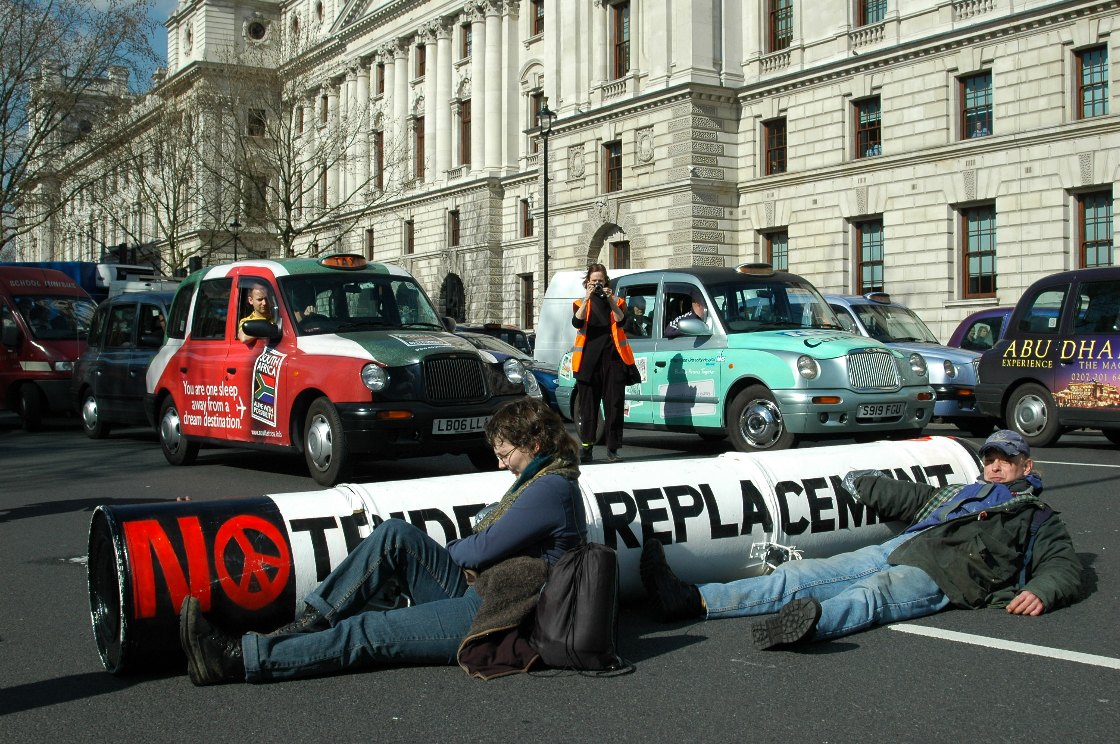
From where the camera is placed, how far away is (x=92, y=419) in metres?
17.5

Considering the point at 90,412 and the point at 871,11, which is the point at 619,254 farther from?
the point at 90,412

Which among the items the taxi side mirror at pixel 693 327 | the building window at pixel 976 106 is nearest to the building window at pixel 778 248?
the building window at pixel 976 106

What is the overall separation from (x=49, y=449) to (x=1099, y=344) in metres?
13.3

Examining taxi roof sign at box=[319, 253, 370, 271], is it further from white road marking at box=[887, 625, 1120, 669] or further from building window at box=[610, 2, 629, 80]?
building window at box=[610, 2, 629, 80]

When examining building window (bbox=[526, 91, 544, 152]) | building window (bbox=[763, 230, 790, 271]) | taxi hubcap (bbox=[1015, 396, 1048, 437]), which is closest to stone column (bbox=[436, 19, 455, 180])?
building window (bbox=[526, 91, 544, 152])

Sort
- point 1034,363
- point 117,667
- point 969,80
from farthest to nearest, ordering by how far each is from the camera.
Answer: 1. point 969,80
2. point 1034,363
3. point 117,667

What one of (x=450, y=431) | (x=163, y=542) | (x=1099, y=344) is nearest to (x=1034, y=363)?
(x=1099, y=344)

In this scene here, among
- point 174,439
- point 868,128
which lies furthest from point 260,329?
point 868,128

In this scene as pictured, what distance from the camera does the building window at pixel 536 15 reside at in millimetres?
53281

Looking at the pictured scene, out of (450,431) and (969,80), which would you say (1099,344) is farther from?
(969,80)

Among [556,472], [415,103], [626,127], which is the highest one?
[415,103]

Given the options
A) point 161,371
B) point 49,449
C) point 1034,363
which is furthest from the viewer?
point 49,449

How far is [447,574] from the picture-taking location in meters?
5.17

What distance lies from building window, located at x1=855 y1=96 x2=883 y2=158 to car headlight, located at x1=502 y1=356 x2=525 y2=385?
26271 mm
